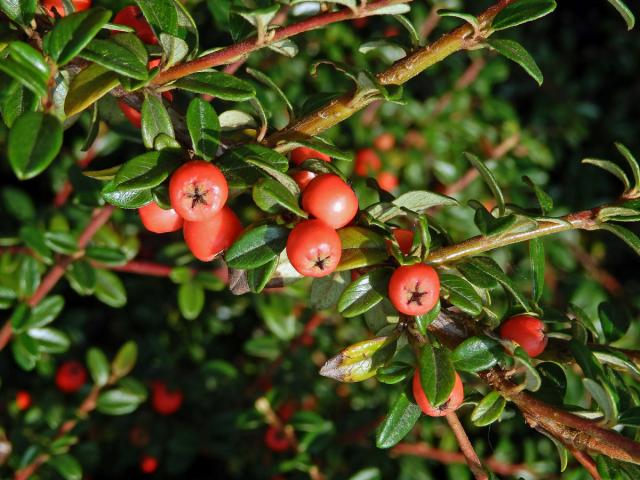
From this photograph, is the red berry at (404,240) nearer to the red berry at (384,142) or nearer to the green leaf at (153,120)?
the green leaf at (153,120)

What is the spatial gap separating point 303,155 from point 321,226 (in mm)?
285

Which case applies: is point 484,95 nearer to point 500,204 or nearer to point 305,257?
point 500,204

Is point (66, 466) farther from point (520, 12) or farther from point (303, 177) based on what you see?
point (520, 12)

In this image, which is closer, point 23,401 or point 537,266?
point 537,266

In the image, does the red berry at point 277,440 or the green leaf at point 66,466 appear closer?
the green leaf at point 66,466

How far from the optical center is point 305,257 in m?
1.22

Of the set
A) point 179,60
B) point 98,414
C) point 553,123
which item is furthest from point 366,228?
point 553,123

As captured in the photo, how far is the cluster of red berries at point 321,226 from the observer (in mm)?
1221

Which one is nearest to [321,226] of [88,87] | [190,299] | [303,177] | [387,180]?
[303,177]

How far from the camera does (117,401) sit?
2393 millimetres

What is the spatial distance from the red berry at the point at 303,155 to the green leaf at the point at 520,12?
1.51 ft

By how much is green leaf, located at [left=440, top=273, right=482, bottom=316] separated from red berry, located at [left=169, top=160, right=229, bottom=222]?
509mm

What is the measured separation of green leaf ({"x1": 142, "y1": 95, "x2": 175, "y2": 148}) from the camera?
1286mm

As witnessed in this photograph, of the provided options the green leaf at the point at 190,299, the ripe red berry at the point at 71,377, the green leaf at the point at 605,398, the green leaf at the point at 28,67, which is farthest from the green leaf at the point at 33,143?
the ripe red berry at the point at 71,377
